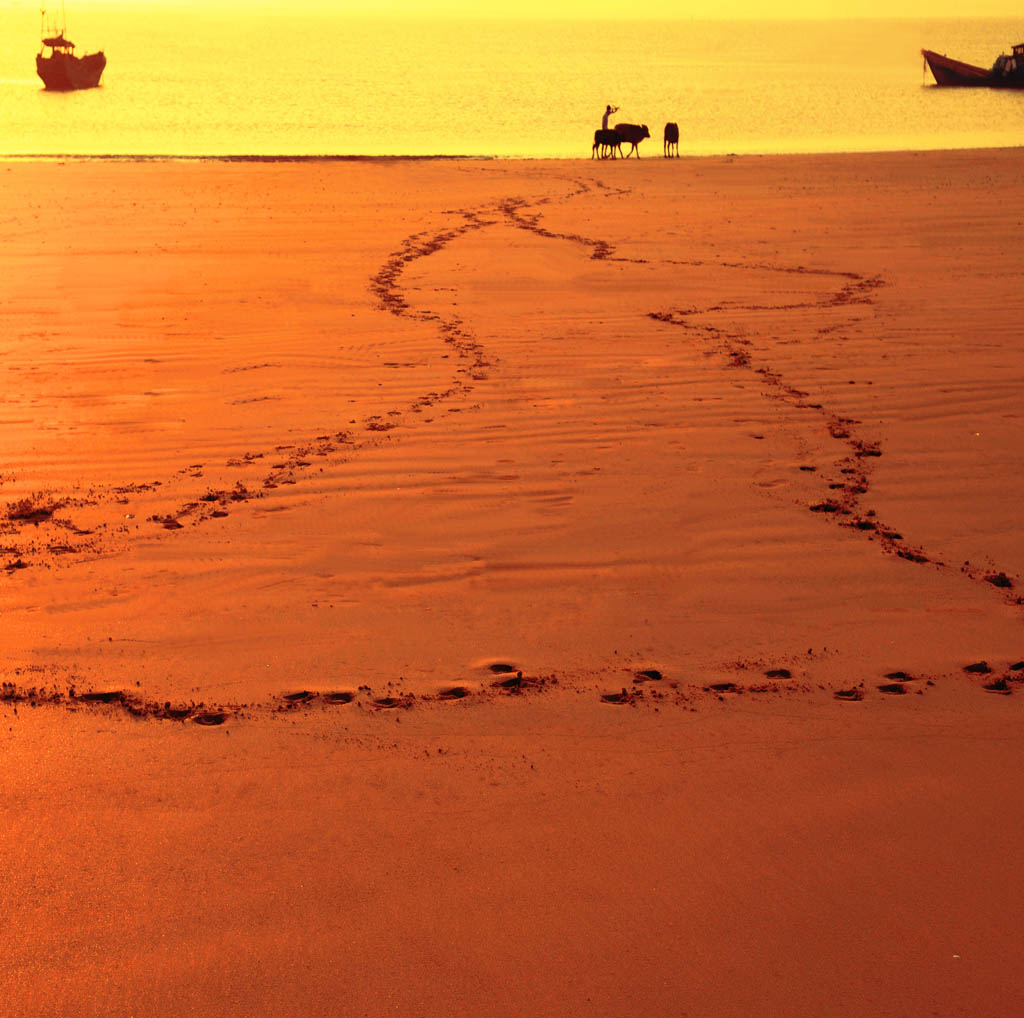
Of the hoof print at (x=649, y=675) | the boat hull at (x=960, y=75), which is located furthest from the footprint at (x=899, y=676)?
the boat hull at (x=960, y=75)

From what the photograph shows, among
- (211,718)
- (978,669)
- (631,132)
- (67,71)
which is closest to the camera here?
(211,718)

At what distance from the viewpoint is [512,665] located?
3947 mm

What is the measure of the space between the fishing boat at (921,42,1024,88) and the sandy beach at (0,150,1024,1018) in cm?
4768

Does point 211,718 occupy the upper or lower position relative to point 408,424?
lower

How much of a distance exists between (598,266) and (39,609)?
8.64m

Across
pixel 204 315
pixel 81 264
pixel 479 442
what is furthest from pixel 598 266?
pixel 479 442

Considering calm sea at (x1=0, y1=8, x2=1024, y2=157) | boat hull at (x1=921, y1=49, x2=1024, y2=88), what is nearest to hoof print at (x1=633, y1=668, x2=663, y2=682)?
calm sea at (x1=0, y1=8, x2=1024, y2=157)

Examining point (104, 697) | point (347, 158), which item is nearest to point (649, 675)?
point (104, 697)

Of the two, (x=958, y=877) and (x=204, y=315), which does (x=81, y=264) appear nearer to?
(x=204, y=315)

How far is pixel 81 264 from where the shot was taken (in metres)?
12.0

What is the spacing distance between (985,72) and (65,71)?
43001 millimetres

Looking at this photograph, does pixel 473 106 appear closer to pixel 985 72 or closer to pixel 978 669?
pixel 985 72

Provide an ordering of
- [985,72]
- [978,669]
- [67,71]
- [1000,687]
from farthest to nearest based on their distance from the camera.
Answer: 1. [67,71]
2. [985,72]
3. [978,669]
4. [1000,687]

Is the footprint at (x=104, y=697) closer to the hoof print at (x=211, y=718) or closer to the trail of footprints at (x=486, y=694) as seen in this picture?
the trail of footprints at (x=486, y=694)
